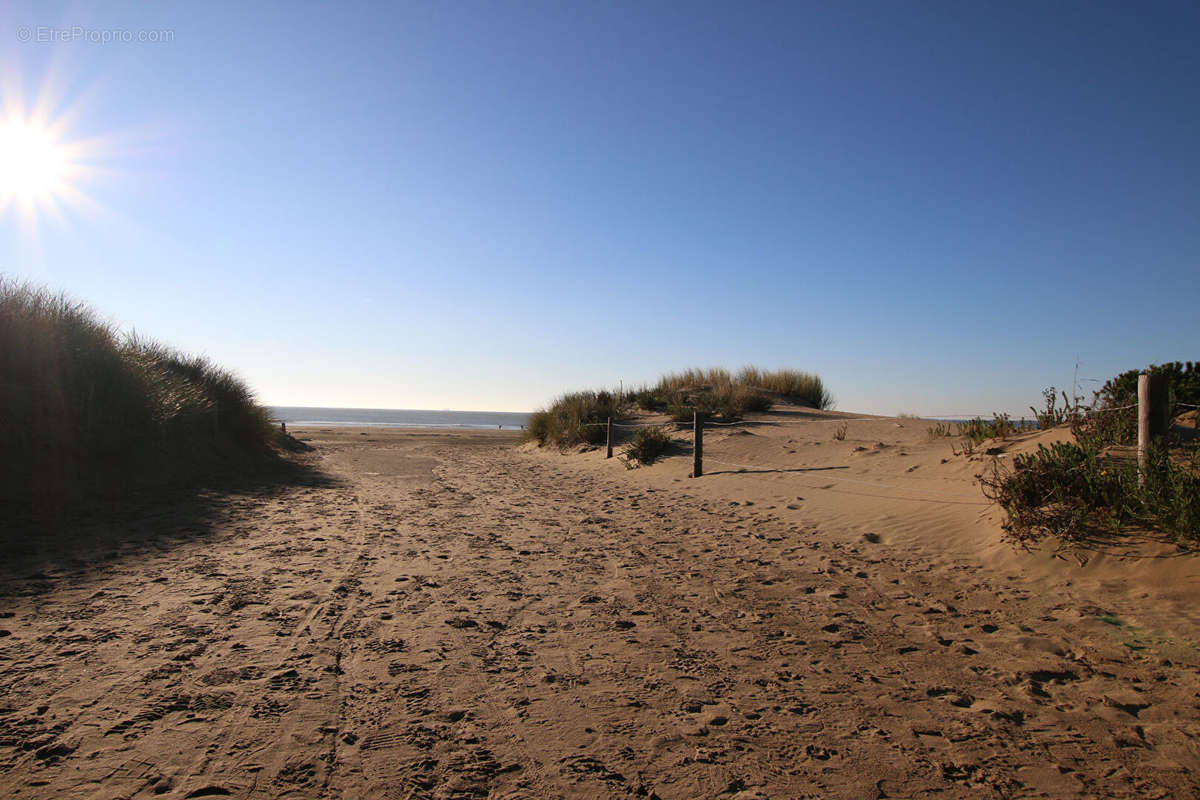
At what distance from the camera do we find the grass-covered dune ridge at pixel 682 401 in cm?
1889

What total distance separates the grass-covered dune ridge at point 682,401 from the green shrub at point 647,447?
259cm

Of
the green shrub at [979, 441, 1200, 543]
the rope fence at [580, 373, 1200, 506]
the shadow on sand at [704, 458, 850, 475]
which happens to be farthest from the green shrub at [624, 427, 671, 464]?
the green shrub at [979, 441, 1200, 543]

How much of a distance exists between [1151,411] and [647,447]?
9.73 metres

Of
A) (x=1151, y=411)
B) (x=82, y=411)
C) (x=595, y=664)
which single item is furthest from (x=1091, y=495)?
(x=82, y=411)

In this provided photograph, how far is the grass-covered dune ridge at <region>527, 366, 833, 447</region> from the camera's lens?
744 inches

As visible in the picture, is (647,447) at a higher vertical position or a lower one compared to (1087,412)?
lower

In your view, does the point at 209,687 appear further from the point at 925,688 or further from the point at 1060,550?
the point at 1060,550

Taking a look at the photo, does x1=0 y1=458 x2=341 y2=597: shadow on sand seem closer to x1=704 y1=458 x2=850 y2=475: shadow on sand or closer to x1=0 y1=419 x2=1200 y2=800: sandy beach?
x1=0 y1=419 x2=1200 y2=800: sandy beach

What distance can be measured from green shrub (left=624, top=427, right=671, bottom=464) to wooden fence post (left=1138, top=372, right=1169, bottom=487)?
9.38 meters

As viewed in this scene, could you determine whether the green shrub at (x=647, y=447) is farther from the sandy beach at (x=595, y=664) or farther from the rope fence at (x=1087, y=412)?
the sandy beach at (x=595, y=664)

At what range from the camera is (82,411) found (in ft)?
32.5

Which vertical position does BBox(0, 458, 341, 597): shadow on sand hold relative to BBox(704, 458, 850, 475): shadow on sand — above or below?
below

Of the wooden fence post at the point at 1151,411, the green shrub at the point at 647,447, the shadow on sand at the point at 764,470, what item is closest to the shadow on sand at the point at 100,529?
the green shrub at the point at 647,447

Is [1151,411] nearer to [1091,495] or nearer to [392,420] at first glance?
[1091,495]
